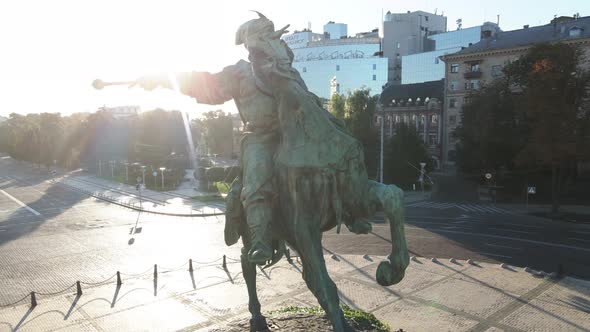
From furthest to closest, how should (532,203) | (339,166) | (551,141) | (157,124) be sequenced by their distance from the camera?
(157,124), (532,203), (551,141), (339,166)

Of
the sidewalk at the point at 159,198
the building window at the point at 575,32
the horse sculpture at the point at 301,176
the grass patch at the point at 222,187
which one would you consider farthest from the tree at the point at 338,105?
the horse sculpture at the point at 301,176

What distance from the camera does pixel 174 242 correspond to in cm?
2541

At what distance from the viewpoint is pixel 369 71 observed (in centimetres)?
10750

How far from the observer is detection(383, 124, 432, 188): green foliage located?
51.4 m

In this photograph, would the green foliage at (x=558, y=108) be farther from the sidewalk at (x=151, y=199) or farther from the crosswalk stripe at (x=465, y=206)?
the sidewalk at (x=151, y=199)

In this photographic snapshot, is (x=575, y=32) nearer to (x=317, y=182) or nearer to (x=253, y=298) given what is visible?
(x=253, y=298)

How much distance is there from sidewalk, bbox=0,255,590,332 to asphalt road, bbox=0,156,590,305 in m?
2.09

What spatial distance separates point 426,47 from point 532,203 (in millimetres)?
72342

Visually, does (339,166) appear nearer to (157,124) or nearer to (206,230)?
(206,230)

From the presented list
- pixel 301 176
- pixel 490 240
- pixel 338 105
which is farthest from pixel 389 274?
pixel 338 105

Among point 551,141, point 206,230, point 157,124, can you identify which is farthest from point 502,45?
point 157,124

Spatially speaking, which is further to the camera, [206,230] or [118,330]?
[206,230]

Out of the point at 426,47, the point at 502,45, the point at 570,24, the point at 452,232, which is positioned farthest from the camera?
the point at 426,47

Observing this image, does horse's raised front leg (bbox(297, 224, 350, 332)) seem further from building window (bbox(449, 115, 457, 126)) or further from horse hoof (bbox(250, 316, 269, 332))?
building window (bbox(449, 115, 457, 126))
